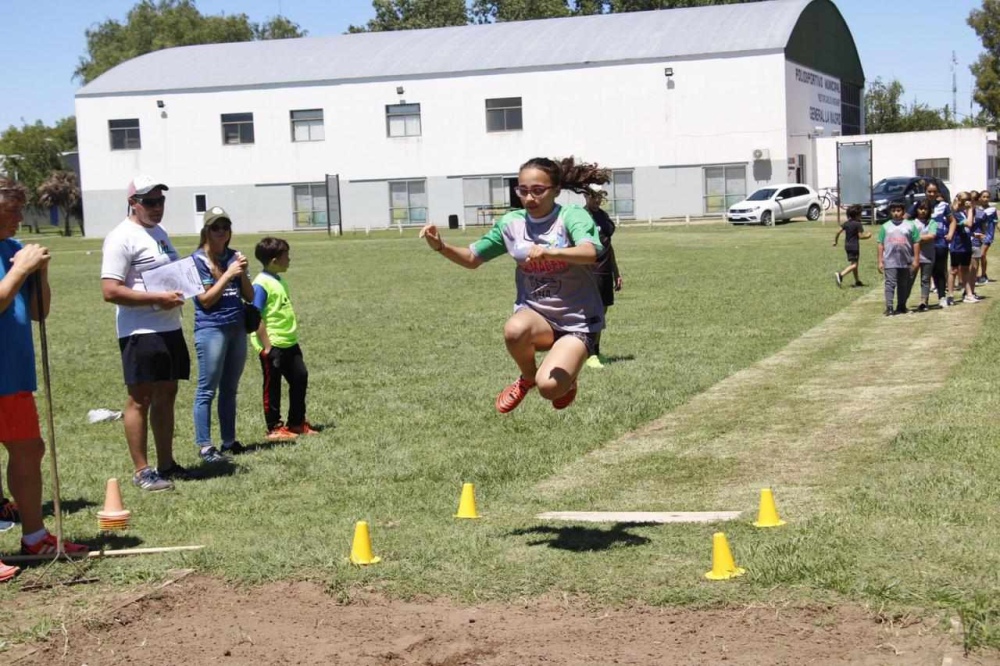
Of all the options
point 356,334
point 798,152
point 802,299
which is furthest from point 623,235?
point 356,334

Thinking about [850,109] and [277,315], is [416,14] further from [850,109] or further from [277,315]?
[277,315]

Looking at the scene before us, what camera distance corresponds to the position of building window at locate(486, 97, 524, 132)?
61.9 meters

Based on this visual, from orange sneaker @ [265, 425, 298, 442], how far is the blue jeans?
63 cm

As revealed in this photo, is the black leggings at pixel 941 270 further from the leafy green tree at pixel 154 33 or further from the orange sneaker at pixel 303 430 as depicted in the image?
the leafy green tree at pixel 154 33

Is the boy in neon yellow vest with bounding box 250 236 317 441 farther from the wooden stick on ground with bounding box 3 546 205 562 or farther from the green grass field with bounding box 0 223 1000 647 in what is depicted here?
the wooden stick on ground with bounding box 3 546 205 562

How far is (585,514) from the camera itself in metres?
8.02

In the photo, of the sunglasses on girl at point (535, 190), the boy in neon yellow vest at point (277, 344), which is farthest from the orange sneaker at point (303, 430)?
the sunglasses on girl at point (535, 190)

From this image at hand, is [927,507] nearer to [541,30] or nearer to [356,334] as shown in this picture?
[356,334]

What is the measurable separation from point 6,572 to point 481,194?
186 ft

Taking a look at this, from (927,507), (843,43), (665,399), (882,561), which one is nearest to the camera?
(882,561)

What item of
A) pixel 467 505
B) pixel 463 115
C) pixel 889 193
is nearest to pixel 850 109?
pixel 463 115

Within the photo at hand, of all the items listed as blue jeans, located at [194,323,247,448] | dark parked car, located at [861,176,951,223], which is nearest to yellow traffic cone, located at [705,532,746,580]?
blue jeans, located at [194,323,247,448]

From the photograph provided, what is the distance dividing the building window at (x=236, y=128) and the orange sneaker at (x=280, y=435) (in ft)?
186

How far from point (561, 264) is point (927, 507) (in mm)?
2618
